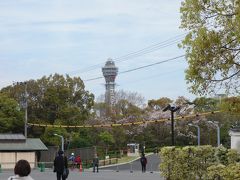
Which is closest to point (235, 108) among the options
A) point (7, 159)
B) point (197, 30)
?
point (197, 30)

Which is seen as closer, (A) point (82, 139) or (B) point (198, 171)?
(B) point (198, 171)

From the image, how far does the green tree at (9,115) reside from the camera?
64.8 meters

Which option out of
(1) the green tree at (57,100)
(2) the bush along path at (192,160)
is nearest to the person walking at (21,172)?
(2) the bush along path at (192,160)

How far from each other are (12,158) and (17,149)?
1131 mm

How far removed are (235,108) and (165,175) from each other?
1366 cm

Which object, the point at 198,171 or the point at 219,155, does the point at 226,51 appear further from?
the point at 198,171

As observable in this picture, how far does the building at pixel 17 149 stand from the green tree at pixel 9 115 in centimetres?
651

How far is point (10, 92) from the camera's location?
71.4 m

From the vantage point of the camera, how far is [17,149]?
5675 centimetres

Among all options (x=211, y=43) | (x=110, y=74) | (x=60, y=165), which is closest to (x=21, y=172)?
(x=211, y=43)

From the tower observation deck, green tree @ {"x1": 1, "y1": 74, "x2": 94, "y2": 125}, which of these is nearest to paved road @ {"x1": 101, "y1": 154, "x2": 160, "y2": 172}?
green tree @ {"x1": 1, "y1": 74, "x2": 94, "y2": 125}

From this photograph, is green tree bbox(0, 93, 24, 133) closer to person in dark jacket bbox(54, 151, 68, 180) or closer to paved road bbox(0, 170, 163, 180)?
paved road bbox(0, 170, 163, 180)

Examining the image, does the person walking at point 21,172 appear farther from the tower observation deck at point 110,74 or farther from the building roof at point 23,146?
the tower observation deck at point 110,74

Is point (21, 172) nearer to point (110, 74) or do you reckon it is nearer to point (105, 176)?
point (105, 176)
